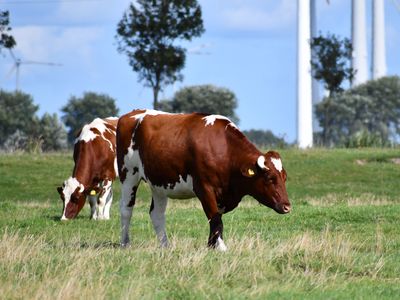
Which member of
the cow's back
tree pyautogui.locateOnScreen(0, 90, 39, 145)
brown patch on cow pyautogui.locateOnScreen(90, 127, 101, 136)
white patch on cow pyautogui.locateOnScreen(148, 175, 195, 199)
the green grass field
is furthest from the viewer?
tree pyautogui.locateOnScreen(0, 90, 39, 145)

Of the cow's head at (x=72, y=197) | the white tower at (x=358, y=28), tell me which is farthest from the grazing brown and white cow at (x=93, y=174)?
the white tower at (x=358, y=28)

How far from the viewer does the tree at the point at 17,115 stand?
332 ft

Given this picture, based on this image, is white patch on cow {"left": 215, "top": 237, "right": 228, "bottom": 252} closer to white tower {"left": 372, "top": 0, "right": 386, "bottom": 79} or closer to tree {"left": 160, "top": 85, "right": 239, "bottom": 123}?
white tower {"left": 372, "top": 0, "right": 386, "bottom": 79}

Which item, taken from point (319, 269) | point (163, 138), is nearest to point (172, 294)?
point (319, 269)

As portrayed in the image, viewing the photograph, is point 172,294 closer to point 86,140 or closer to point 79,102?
point 86,140

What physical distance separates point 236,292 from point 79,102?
347 feet

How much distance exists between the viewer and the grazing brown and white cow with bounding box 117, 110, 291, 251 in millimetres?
14250

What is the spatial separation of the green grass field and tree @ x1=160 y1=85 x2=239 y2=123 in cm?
8480

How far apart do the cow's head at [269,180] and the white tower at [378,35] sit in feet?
215

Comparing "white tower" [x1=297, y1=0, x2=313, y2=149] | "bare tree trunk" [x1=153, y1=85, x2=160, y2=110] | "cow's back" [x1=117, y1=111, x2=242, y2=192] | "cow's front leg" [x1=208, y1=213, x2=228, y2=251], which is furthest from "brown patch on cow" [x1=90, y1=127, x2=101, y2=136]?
"white tower" [x1=297, y1=0, x2=313, y2=149]

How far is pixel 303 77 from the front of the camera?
2368 inches

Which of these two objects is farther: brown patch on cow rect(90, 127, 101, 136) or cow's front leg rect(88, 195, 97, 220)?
brown patch on cow rect(90, 127, 101, 136)

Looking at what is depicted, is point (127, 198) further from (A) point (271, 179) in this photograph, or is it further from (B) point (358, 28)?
(B) point (358, 28)

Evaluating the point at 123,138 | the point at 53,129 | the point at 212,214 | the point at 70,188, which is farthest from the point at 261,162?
the point at 53,129
